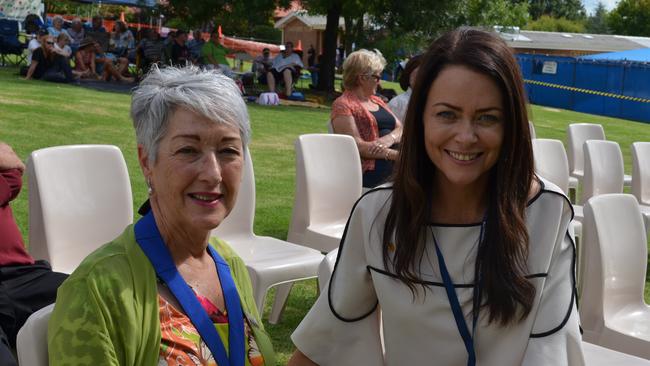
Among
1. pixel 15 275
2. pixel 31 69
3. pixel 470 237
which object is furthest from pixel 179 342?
pixel 31 69

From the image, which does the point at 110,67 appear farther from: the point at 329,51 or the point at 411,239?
the point at 411,239

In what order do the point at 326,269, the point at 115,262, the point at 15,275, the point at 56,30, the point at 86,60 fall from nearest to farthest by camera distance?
the point at 115,262 → the point at 326,269 → the point at 15,275 → the point at 56,30 → the point at 86,60

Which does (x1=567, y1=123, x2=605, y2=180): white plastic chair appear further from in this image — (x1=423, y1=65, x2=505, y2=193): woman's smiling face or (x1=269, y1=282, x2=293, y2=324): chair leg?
(x1=423, y1=65, x2=505, y2=193): woman's smiling face

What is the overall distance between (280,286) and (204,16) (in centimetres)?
1819

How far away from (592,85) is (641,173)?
913 inches

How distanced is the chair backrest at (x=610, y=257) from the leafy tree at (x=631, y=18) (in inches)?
2810

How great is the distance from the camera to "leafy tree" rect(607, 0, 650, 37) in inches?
2822

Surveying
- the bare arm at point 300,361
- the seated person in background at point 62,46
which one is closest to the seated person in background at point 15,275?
the bare arm at point 300,361

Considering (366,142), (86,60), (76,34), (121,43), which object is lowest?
(86,60)

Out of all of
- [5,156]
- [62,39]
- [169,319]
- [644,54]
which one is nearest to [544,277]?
[169,319]

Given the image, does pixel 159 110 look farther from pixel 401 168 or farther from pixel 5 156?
pixel 5 156

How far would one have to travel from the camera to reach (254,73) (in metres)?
23.8

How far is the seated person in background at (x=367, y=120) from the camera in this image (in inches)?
260

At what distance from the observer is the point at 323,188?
18.9ft
